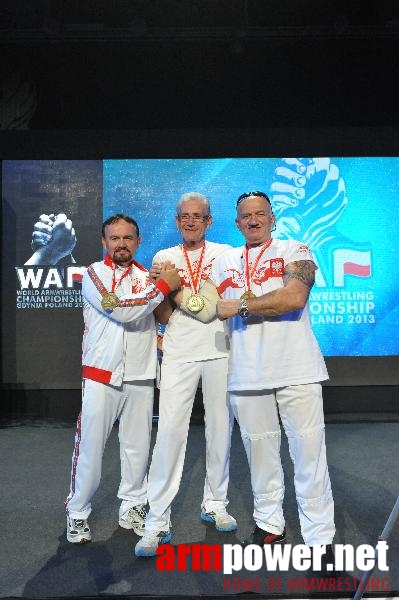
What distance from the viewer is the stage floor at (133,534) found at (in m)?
2.19

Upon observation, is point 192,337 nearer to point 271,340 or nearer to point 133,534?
point 271,340

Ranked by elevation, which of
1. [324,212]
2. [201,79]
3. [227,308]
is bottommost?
[227,308]

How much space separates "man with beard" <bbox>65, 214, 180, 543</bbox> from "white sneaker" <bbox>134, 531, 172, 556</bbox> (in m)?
0.16

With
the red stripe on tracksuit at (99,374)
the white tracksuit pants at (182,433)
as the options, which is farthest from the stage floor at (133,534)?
the red stripe on tracksuit at (99,374)

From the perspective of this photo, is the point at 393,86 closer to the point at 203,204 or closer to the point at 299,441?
the point at 203,204

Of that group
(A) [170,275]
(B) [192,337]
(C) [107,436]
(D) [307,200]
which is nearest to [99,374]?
(C) [107,436]

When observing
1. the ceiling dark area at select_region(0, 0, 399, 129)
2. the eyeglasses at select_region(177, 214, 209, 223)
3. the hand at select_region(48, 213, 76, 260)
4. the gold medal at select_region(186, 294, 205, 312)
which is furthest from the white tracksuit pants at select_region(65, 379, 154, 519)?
the ceiling dark area at select_region(0, 0, 399, 129)

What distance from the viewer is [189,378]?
2670 mm

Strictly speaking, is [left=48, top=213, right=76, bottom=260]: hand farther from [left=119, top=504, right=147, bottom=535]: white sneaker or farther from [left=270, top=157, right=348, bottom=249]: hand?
[left=119, top=504, right=147, bottom=535]: white sneaker

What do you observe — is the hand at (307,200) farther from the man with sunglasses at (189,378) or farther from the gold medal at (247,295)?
the gold medal at (247,295)

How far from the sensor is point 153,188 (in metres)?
5.93

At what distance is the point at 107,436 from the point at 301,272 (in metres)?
1.21

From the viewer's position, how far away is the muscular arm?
2.30 m

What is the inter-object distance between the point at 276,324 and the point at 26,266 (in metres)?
4.18
